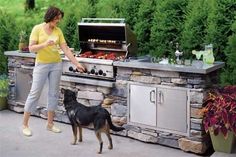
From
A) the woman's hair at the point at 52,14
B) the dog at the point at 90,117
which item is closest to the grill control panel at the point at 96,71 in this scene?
the dog at the point at 90,117

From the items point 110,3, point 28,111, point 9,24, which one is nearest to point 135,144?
point 28,111

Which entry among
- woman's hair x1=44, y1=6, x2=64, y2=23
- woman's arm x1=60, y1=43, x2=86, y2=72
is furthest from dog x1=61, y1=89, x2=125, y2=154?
woman's hair x1=44, y1=6, x2=64, y2=23

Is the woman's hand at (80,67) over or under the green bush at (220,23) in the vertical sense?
under

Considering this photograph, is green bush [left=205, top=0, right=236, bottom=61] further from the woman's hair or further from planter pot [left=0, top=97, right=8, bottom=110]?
planter pot [left=0, top=97, right=8, bottom=110]

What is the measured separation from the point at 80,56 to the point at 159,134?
163 cm

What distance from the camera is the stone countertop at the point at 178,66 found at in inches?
185

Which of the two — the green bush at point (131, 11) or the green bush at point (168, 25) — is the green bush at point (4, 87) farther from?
the green bush at point (168, 25)

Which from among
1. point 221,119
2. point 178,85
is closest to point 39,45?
point 178,85

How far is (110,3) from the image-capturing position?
270 inches

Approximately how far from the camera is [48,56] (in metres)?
5.30

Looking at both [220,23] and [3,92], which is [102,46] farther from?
[3,92]

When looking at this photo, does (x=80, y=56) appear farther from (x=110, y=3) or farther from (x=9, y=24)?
(x=9, y=24)

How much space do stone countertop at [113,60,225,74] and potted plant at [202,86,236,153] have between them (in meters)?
0.31

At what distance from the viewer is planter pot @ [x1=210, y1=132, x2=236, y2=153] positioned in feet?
15.6
